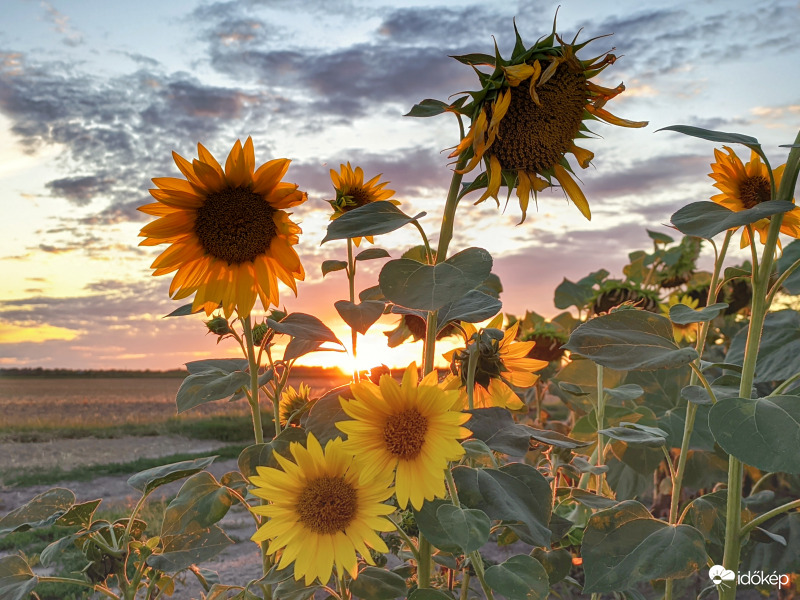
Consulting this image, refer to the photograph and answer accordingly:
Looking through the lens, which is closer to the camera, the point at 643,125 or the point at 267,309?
the point at 643,125

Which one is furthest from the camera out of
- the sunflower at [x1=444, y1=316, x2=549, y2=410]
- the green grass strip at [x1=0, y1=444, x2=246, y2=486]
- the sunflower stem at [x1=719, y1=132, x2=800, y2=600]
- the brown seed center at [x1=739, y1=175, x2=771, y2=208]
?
the green grass strip at [x1=0, y1=444, x2=246, y2=486]

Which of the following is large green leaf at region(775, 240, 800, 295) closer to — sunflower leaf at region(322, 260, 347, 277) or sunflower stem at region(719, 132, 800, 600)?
sunflower stem at region(719, 132, 800, 600)

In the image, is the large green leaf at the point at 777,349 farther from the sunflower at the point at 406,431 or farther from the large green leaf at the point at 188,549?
the large green leaf at the point at 188,549

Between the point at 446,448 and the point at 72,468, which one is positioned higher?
the point at 446,448

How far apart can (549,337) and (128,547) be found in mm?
1357

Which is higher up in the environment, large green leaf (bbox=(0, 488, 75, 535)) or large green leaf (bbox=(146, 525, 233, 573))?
large green leaf (bbox=(0, 488, 75, 535))

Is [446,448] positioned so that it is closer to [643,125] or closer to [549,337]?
[643,125]

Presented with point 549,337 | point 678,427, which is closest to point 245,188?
point 678,427

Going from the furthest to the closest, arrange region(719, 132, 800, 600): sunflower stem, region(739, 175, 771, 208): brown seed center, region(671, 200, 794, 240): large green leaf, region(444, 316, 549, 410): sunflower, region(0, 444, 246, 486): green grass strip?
region(0, 444, 246, 486): green grass strip
region(739, 175, 771, 208): brown seed center
region(444, 316, 549, 410): sunflower
region(719, 132, 800, 600): sunflower stem
region(671, 200, 794, 240): large green leaf

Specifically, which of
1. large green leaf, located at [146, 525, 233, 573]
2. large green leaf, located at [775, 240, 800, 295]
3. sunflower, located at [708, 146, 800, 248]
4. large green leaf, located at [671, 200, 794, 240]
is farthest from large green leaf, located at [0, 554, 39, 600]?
sunflower, located at [708, 146, 800, 248]

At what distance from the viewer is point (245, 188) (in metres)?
1.11

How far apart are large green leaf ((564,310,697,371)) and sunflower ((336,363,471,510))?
0.71 ft

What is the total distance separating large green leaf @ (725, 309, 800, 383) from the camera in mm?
1127

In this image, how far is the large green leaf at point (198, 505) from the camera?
3.24 feet
